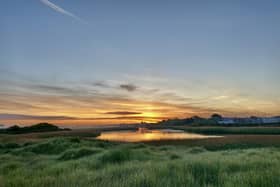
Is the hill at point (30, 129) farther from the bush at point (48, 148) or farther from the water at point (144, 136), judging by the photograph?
the bush at point (48, 148)

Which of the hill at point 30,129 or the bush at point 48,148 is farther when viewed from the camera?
the hill at point 30,129

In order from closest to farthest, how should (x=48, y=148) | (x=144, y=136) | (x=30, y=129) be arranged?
(x=48, y=148) → (x=144, y=136) → (x=30, y=129)

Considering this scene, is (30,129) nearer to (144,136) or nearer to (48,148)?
(144,136)

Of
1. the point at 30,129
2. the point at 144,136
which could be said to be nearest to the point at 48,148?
the point at 144,136

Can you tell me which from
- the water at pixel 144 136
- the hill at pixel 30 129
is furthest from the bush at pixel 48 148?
the hill at pixel 30 129

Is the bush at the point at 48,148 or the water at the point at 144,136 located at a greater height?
the bush at the point at 48,148

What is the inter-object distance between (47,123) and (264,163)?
3243 inches

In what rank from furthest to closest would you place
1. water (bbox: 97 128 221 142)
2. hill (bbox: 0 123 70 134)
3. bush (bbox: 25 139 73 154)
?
hill (bbox: 0 123 70 134), water (bbox: 97 128 221 142), bush (bbox: 25 139 73 154)

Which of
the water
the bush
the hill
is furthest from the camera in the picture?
the hill

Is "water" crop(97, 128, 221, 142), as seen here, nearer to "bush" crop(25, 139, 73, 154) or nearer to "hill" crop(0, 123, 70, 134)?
"hill" crop(0, 123, 70, 134)

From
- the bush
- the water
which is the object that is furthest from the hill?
the bush

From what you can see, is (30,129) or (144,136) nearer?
(144,136)

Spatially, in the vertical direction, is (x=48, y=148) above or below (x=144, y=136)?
above

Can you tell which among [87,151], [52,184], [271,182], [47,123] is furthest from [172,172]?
[47,123]
